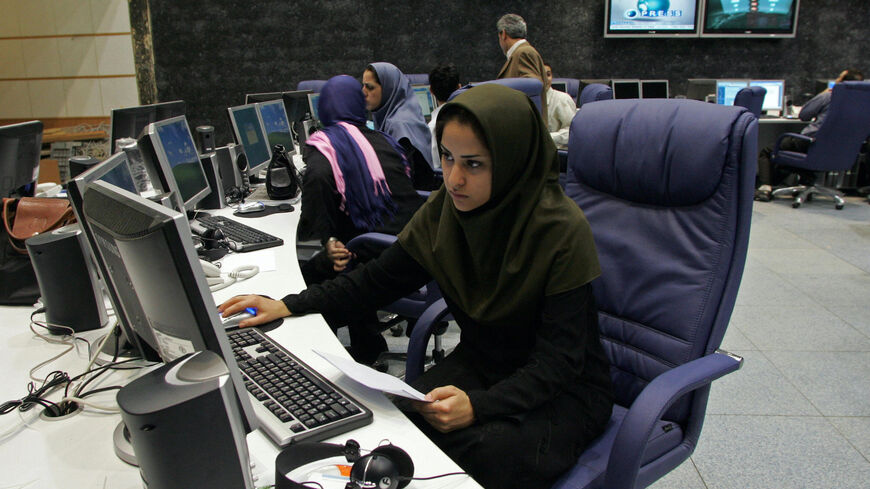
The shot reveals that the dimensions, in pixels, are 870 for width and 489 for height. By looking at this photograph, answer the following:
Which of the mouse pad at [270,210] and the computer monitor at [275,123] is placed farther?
the computer monitor at [275,123]

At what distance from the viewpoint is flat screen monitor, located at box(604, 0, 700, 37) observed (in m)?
6.73

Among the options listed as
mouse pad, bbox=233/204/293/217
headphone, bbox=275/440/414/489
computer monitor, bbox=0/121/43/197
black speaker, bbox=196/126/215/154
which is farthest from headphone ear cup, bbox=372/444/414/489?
black speaker, bbox=196/126/215/154

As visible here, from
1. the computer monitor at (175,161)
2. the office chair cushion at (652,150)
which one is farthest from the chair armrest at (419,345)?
the computer monitor at (175,161)

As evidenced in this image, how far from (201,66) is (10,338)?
20.6 ft

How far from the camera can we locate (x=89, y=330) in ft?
4.74

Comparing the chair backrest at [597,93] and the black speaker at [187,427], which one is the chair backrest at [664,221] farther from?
the chair backrest at [597,93]

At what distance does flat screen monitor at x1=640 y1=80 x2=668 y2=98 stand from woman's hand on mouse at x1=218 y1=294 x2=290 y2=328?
20.0 ft

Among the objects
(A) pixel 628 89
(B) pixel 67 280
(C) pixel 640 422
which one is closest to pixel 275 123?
(B) pixel 67 280

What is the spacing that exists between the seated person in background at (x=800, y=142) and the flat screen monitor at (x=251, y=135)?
4.05 meters

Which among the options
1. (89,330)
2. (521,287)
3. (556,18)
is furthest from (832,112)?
(89,330)

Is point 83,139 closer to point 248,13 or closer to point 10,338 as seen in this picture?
point 248,13

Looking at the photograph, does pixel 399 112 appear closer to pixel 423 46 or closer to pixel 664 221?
pixel 664 221

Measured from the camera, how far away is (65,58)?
5.95m

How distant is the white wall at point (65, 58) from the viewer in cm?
588
